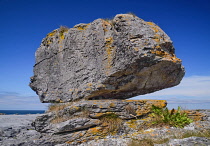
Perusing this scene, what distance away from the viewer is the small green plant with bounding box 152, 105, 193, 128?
8.16 meters

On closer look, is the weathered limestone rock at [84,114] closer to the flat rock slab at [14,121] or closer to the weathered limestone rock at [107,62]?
the weathered limestone rock at [107,62]

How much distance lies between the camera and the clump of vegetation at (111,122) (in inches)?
322

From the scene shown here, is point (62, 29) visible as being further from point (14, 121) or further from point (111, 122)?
point (14, 121)

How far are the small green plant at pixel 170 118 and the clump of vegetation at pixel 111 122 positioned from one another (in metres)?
1.59

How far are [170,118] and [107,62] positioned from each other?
3968 millimetres

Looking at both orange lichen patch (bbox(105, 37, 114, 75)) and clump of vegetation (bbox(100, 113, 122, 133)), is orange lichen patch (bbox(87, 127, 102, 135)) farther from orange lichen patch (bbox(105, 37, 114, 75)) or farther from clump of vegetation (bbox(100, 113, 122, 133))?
orange lichen patch (bbox(105, 37, 114, 75))

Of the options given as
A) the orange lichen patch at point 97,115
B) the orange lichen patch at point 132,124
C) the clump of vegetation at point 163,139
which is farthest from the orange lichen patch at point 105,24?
the clump of vegetation at point 163,139

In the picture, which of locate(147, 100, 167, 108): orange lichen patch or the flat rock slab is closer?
locate(147, 100, 167, 108): orange lichen patch

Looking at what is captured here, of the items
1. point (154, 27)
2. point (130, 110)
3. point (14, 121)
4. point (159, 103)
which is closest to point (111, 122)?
point (130, 110)

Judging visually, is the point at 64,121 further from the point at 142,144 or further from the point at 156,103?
the point at 156,103

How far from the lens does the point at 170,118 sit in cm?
832

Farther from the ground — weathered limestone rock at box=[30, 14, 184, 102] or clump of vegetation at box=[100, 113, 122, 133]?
weathered limestone rock at box=[30, 14, 184, 102]

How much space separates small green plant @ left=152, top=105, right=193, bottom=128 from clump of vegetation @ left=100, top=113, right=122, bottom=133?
1.59 metres

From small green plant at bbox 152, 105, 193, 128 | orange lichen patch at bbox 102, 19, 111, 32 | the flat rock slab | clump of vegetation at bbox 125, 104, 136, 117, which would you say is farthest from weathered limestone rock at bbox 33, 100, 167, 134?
the flat rock slab
